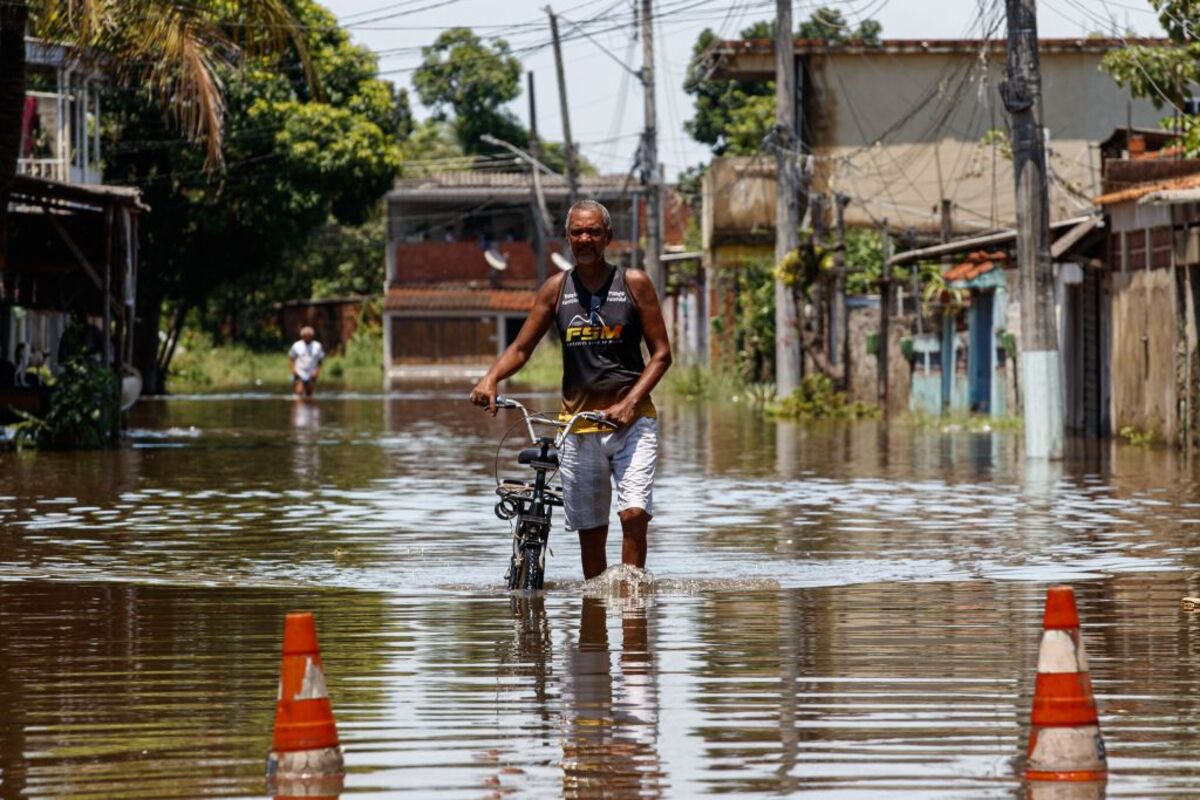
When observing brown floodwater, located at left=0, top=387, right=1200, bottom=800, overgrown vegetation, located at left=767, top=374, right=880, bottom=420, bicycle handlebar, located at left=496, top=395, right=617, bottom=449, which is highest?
bicycle handlebar, located at left=496, top=395, right=617, bottom=449

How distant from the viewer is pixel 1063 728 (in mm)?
6637

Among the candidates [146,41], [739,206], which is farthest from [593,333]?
[739,206]

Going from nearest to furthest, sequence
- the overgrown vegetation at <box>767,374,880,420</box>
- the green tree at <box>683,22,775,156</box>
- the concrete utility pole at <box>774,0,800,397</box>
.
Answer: the overgrown vegetation at <box>767,374,880,420</box>, the concrete utility pole at <box>774,0,800,397</box>, the green tree at <box>683,22,775,156</box>

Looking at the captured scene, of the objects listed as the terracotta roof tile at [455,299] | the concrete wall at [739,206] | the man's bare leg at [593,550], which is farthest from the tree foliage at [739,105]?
the man's bare leg at [593,550]

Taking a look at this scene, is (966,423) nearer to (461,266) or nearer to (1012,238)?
(1012,238)

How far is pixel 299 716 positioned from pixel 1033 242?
1925 cm

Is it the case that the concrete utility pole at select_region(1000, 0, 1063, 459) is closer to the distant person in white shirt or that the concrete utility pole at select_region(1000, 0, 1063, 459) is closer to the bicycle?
the bicycle

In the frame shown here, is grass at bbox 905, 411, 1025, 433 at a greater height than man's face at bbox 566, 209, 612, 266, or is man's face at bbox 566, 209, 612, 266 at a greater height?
man's face at bbox 566, 209, 612, 266

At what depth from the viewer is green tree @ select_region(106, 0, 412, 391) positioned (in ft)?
166

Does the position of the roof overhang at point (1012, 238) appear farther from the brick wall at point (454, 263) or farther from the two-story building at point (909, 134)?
the brick wall at point (454, 263)

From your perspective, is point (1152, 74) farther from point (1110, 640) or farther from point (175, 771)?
point (175, 771)

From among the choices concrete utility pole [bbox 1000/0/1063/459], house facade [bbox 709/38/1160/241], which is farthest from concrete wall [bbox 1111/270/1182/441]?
house facade [bbox 709/38/1160/241]

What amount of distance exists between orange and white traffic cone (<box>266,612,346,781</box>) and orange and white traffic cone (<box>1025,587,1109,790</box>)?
6.71 ft

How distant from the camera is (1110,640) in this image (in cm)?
998
